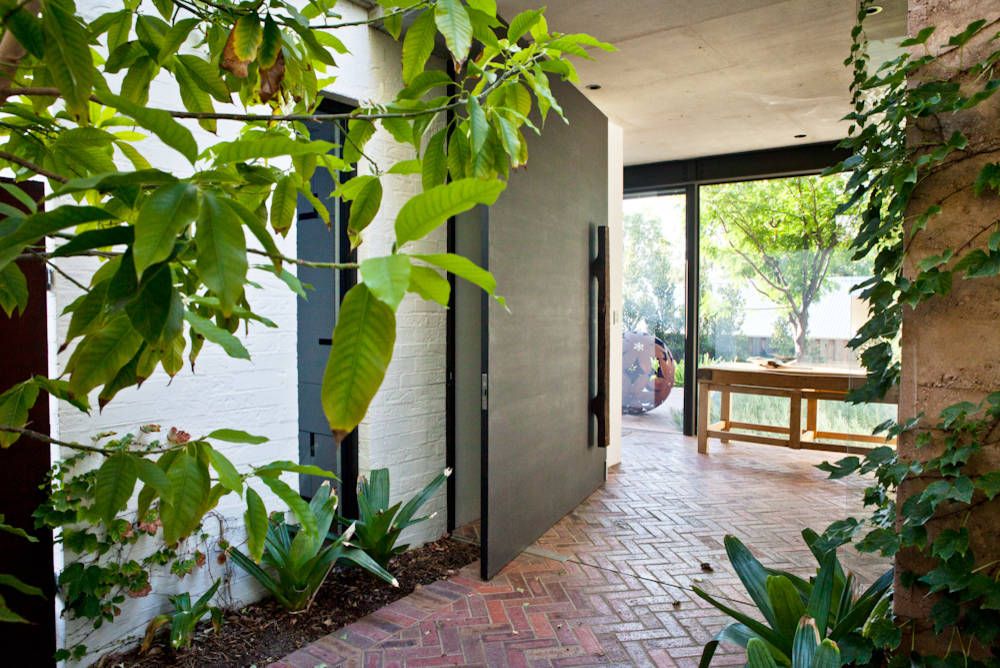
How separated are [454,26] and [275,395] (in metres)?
2.50

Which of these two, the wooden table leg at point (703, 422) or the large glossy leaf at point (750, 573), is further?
the wooden table leg at point (703, 422)

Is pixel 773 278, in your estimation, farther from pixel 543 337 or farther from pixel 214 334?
pixel 214 334

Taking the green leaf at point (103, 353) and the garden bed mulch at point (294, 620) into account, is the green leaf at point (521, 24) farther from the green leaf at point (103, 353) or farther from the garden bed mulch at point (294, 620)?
the garden bed mulch at point (294, 620)

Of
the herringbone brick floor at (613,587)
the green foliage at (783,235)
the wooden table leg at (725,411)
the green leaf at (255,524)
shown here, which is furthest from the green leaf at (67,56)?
the wooden table leg at (725,411)

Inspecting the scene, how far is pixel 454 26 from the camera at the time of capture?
Result: 80 centimetres

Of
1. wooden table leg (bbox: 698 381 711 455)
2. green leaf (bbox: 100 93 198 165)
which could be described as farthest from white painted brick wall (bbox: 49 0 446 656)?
wooden table leg (bbox: 698 381 711 455)

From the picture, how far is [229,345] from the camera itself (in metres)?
0.81

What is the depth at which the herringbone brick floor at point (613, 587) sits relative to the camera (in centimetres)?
260

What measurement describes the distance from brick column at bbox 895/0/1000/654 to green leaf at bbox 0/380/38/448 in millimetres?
2033

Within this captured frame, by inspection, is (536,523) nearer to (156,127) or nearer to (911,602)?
(911,602)

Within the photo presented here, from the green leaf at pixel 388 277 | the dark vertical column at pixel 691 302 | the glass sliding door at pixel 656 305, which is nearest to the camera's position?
the green leaf at pixel 388 277

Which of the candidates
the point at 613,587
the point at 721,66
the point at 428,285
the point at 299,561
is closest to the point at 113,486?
the point at 428,285

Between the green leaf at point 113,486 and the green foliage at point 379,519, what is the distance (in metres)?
2.56

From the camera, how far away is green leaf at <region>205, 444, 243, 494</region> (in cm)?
70
